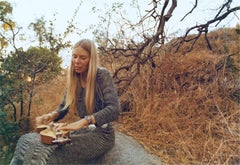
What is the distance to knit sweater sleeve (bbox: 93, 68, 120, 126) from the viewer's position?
5.58ft

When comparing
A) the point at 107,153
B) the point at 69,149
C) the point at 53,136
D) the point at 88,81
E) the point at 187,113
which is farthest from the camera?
the point at 187,113

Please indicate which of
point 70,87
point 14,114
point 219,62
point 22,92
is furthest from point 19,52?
point 219,62

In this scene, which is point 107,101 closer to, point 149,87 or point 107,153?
point 107,153

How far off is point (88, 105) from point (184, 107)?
1642 millimetres

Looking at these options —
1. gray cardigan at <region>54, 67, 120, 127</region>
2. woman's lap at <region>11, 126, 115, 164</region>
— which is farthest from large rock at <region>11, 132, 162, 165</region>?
gray cardigan at <region>54, 67, 120, 127</region>

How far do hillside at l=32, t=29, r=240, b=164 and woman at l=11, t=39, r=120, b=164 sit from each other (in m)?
0.82

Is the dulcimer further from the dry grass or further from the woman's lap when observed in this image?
the dry grass

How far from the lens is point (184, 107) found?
10.5 ft

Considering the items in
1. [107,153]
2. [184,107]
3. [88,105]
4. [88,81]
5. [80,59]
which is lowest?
[107,153]

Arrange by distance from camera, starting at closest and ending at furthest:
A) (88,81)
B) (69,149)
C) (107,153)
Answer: (69,149) → (88,81) → (107,153)

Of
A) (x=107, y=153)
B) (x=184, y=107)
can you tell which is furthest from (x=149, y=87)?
(x=107, y=153)

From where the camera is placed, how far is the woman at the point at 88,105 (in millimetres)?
1703

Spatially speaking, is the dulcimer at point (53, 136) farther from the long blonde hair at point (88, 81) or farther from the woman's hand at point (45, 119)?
the long blonde hair at point (88, 81)

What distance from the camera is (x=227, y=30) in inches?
246
